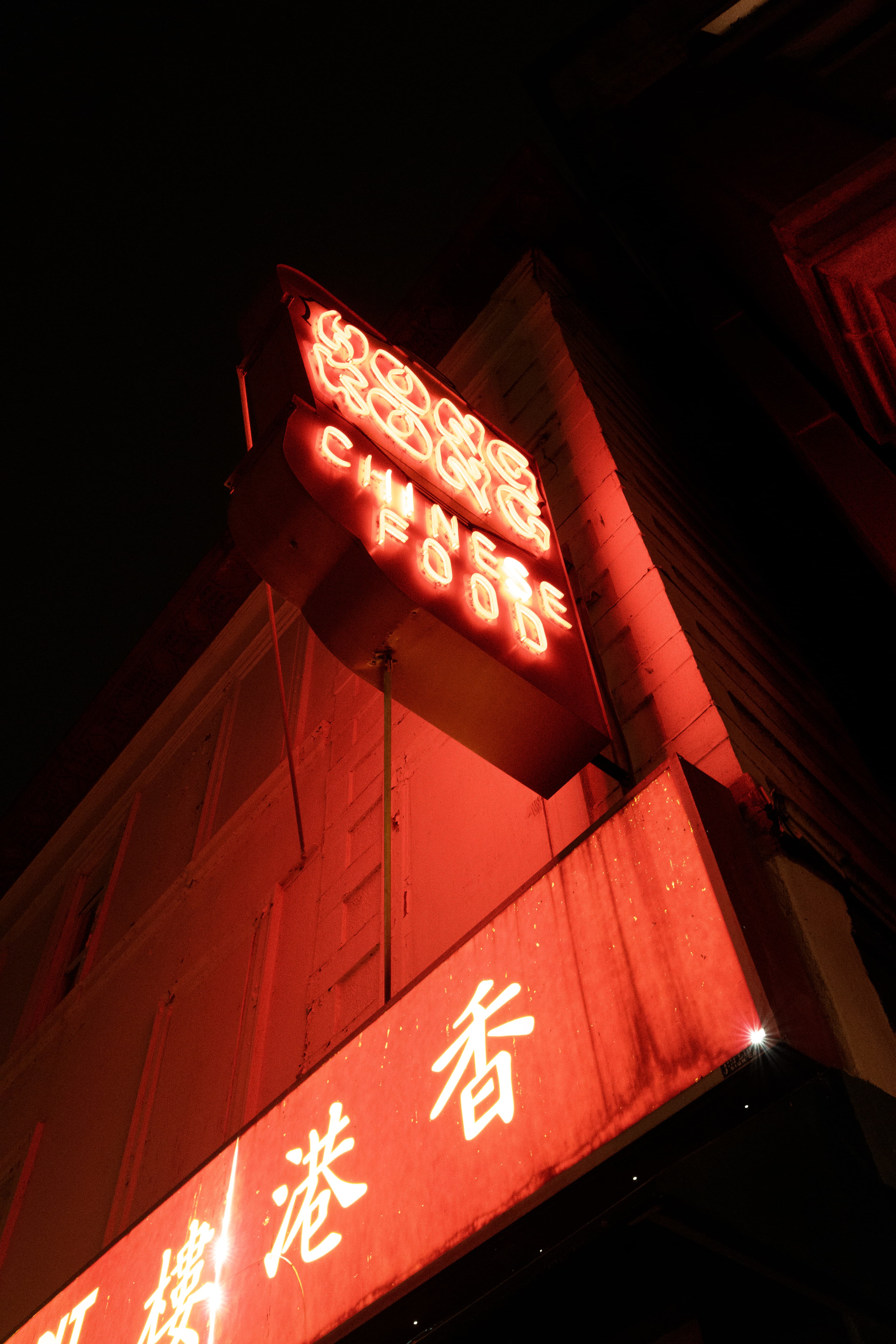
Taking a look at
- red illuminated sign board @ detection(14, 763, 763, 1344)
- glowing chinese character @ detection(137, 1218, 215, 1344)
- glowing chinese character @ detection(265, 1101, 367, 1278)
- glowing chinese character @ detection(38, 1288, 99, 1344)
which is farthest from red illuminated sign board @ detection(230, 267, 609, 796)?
glowing chinese character @ detection(38, 1288, 99, 1344)

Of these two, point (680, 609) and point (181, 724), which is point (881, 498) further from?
point (181, 724)

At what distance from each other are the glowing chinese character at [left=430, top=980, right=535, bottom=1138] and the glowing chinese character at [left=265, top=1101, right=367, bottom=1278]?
38 centimetres

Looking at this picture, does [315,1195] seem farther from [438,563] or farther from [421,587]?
[438,563]

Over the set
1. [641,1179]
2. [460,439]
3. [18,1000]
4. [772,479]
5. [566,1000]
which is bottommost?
[641,1179]

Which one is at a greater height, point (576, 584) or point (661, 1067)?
point (576, 584)

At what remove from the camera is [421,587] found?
133 inches

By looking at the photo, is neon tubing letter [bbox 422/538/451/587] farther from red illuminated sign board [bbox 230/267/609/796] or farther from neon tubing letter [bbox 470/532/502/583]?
neon tubing letter [bbox 470/532/502/583]

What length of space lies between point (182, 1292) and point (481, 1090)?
4.71 ft

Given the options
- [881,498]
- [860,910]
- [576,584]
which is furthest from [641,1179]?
[881,498]

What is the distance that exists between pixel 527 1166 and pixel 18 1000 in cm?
845

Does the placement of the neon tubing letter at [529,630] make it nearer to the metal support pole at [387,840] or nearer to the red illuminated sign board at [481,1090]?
the metal support pole at [387,840]

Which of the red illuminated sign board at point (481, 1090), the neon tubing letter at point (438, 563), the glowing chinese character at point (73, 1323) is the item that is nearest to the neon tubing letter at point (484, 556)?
the neon tubing letter at point (438, 563)

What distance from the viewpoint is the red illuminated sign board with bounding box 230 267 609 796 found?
332 centimetres

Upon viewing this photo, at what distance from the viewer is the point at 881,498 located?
479cm
